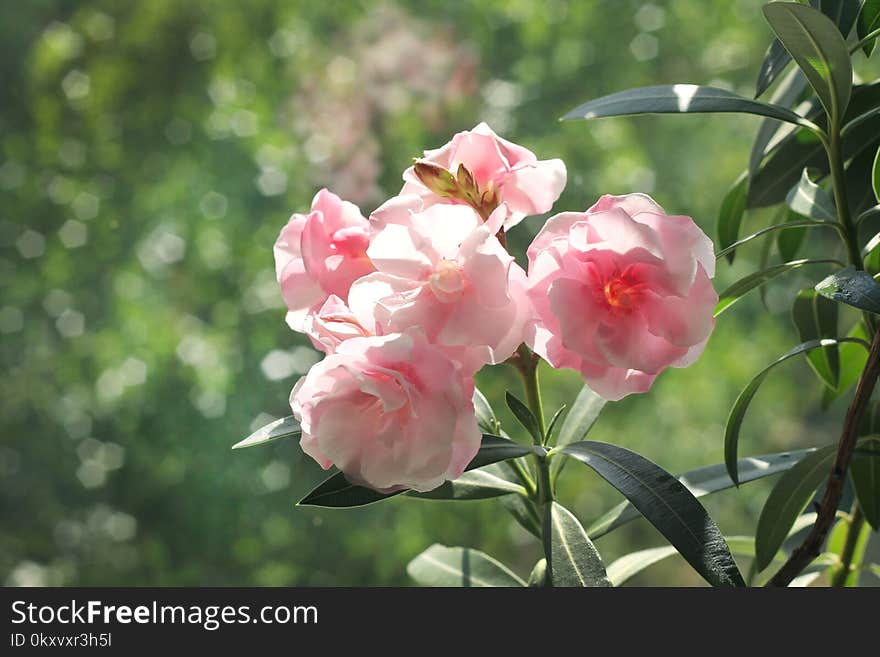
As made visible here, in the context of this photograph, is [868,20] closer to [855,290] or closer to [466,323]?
[855,290]

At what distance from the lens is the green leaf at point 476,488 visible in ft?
1.80

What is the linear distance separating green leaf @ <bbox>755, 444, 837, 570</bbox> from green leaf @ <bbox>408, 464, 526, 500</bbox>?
0.15 metres

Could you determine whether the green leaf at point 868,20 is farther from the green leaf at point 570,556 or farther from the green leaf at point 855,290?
the green leaf at point 570,556

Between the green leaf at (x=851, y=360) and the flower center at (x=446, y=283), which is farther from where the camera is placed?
the green leaf at (x=851, y=360)

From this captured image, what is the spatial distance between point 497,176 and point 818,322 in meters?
0.32

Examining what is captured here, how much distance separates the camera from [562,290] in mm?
404

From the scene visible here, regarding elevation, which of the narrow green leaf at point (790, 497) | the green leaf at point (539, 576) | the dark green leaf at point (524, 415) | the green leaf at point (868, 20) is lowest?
the green leaf at point (539, 576)

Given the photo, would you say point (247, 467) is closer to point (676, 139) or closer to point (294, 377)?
point (294, 377)

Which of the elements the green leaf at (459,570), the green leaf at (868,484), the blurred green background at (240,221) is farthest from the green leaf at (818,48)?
the blurred green background at (240,221)

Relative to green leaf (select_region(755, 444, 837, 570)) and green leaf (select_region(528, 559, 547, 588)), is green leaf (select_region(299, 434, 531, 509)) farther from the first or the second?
green leaf (select_region(755, 444, 837, 570))

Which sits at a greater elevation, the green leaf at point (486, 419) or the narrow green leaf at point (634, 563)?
the green leaf at point (486, 419)

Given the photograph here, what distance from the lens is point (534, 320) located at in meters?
0.42

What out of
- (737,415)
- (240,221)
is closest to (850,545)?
(737,415)
